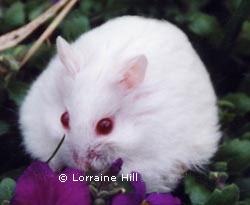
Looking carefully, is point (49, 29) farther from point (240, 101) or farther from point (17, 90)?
point (240, 101)

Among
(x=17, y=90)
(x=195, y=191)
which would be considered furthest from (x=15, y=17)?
(x=195, y=191)

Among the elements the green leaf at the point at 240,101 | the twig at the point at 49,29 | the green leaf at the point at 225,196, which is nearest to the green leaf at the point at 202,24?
the green leaf at the point at 240,101

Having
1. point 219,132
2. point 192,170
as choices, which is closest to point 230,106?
point 219,132

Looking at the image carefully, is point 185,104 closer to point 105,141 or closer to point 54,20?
point 105,141

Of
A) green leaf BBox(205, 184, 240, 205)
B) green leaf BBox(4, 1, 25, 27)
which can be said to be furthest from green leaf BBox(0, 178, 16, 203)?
green leaf BBox(4, 1, 25, 27)

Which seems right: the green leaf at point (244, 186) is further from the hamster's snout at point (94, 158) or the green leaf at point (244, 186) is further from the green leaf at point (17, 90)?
the green leaf at point (17, 90)
